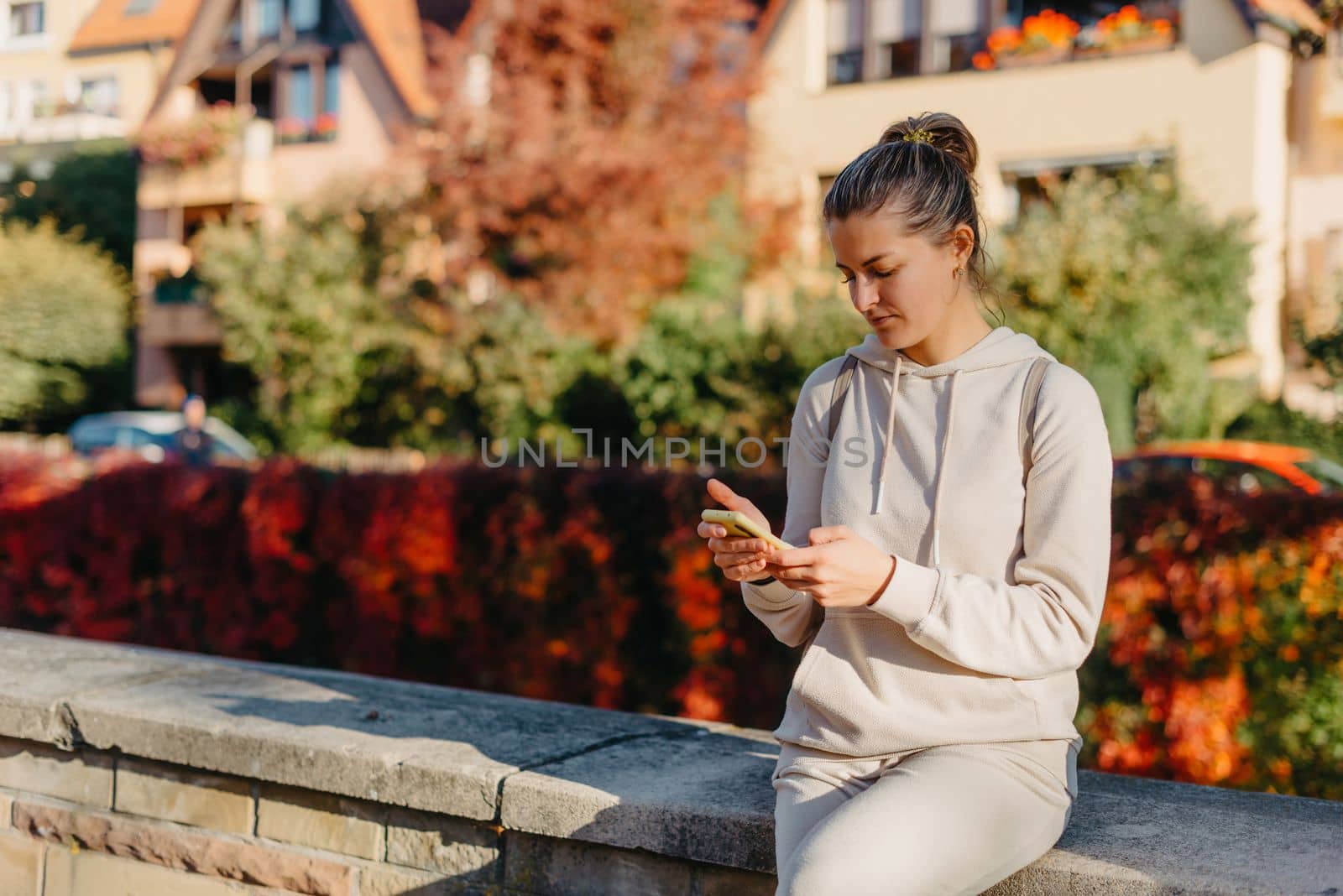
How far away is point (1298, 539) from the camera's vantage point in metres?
4.52

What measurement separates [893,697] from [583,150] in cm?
1520

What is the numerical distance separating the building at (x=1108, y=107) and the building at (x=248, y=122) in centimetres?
871

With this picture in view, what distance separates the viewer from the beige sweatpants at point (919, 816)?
2111 mm

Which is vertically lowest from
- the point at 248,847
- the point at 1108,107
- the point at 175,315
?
the point at 248,847

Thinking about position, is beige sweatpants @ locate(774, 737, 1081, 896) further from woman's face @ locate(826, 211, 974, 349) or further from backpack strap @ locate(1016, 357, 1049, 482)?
woman's face @ locate(826, 211, 974, 349)

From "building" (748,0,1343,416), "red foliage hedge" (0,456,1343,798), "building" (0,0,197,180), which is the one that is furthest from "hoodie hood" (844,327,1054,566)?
"building" (0,0,197,180)

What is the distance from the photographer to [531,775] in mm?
2840

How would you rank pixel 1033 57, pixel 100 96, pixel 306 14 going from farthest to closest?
pixel 100 96
pixel 306 14
pixel 1033 57

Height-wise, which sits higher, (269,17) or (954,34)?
(269,17)

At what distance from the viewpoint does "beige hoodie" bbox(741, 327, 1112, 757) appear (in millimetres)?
2277

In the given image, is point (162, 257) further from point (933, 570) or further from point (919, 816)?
point (919, 816)

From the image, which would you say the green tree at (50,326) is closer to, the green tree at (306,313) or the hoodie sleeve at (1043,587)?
the green tree at (306,313)

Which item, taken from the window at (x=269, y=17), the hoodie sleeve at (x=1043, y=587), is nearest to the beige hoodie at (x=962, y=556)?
the hoodie sleeve at (x=1043, y=587)

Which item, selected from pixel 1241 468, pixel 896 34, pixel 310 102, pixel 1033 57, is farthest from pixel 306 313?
pixel 1241 468
